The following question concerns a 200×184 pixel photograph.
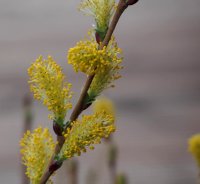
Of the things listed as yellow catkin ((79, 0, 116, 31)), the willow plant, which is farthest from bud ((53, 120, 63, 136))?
yellow catkin ((79, 0, 116, 31))

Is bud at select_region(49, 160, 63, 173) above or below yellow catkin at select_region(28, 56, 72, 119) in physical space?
below

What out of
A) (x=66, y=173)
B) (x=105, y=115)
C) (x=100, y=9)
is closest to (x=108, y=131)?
(x=105, y=115)

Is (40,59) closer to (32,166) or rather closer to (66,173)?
(32,166)

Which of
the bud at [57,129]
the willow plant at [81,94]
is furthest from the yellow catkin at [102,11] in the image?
the bud at [57,129]

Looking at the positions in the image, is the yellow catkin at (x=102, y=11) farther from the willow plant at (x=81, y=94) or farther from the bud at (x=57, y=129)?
the bud at (x=57, y=129)

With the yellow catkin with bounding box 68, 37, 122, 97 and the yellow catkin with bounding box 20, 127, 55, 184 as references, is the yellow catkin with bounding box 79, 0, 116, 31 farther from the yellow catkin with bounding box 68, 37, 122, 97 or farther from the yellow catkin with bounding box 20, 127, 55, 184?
the yellow catkin with bounding box 20, 127, 55, 184

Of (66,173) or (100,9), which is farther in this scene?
(66,173)
